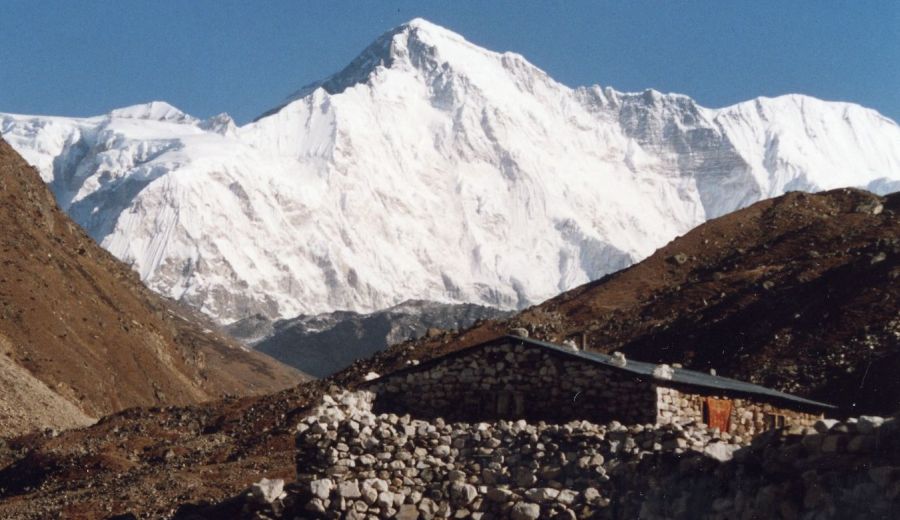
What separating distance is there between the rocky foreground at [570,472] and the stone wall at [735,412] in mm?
1791

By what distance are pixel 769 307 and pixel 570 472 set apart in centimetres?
4172

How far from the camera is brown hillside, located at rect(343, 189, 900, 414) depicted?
1702 inches

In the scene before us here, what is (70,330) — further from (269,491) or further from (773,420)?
(269,491)

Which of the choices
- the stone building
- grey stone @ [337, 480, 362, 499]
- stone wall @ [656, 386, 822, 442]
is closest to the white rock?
grey stone @ [337, 480, 362, 499]

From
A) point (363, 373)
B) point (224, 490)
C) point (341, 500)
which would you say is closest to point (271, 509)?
point (341, 500)

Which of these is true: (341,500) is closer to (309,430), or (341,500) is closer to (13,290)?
(309,430)

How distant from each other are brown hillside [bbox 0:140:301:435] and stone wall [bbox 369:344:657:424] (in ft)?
128

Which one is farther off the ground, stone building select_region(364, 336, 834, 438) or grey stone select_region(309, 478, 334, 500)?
stone building select_region(364, 336, 834, 438)

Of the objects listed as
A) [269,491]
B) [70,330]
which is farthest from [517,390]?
[70,330]

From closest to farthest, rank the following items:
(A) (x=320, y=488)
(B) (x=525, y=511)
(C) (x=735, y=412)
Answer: (B) (x=525, y=511) → (A) (x=320, y=488) → (C) (x=735, y=412)

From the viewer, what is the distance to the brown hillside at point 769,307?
4322 centimetres

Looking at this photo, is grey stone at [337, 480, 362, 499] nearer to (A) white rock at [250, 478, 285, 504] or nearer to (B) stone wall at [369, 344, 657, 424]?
(A) white rock at [250, 478, 285, 504]

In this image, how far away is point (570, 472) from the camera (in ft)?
46.8

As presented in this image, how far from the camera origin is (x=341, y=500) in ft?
48.9
